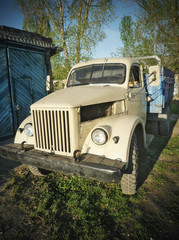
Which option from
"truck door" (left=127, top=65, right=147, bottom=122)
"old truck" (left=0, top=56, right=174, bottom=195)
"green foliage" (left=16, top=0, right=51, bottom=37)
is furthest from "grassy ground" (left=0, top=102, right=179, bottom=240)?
"green foliage" (left=16, top=0, right=51, bottom=37)

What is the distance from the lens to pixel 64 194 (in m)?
2.79

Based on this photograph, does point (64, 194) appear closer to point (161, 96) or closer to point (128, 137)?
point (128, 137)

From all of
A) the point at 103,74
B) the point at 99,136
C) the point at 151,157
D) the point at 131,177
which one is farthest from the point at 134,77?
the point at 131,177

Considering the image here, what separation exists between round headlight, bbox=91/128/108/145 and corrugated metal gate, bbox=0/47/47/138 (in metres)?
5.12

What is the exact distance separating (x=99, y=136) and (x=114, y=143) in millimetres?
238

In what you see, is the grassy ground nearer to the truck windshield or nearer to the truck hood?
the truck hood

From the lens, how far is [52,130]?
97.6 inches

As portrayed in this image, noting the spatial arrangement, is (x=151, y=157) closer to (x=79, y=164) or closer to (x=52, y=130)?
(x=79, y=164)

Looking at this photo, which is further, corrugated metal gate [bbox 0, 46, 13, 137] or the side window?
corrugated metal gate [bbox 0, 46, 13, 137]

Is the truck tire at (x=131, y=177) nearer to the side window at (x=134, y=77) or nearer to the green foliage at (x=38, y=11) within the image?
the side window at (x=134, y=77)

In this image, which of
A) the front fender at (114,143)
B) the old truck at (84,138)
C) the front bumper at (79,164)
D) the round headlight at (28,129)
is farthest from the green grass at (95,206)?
the round headlight at (28,129)

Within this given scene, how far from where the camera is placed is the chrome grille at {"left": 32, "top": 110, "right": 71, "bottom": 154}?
2.39 metres

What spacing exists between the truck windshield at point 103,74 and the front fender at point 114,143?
1.22 meters

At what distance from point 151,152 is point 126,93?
6.84 ft
